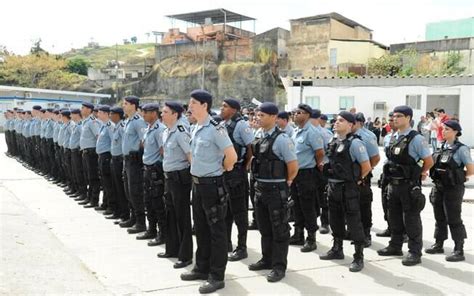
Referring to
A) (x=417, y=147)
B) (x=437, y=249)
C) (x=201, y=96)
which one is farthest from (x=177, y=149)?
(x=437, y=249)

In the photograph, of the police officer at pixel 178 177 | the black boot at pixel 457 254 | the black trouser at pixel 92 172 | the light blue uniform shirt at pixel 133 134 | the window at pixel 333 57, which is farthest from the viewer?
the window at pixel 333 57

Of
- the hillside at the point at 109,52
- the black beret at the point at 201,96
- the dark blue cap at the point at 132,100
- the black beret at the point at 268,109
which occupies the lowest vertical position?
the black beret at the point at 268,109

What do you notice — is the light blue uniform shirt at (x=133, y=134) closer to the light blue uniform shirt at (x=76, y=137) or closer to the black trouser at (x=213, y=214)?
the black trouser at (x=213, y=214)

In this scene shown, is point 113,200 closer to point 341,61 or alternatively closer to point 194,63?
point 341,61

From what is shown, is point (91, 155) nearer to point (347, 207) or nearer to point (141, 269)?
point (141, 269)

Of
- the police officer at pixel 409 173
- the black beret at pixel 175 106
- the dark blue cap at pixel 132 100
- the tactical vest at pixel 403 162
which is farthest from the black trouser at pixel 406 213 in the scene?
the dark blue cap at pixel 132 100

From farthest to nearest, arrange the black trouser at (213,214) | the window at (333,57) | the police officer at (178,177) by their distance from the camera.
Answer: the window at (333,57) → the police officer at (178,177) → the black trouser at (213,214)

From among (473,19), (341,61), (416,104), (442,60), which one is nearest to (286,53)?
(341,61)

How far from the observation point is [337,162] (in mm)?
5121

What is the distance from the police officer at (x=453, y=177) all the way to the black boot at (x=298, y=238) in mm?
1746

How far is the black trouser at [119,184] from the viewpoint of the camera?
7141 millimetres

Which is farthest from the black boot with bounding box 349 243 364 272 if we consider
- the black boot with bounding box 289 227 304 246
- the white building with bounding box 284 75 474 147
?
the white building with bounding box 284 75 474 147

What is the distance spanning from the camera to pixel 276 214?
4.61 meters

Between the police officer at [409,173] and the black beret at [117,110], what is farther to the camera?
the black beret at [117,110]
